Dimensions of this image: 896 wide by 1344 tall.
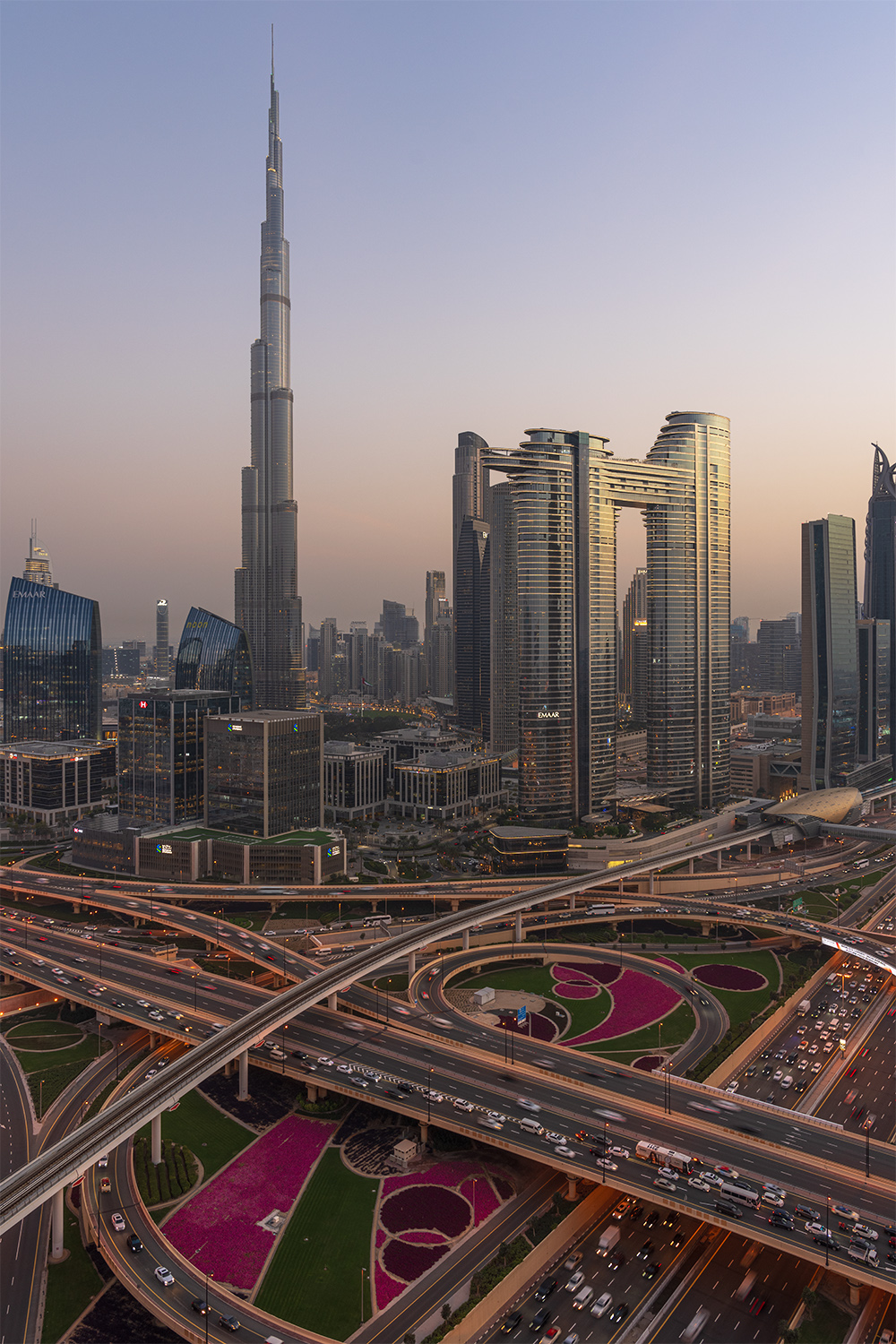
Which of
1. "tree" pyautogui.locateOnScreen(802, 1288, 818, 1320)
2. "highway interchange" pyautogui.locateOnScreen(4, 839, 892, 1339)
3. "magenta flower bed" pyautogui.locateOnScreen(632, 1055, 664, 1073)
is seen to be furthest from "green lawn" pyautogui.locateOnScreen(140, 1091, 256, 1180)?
"tree" pyautogui.locateOnScreen(802, 1288, 818, 1320)

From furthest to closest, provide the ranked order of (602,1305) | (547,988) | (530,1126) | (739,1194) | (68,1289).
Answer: (547,988), (530,1126), (739,1194), (68,1289), (602,1305)

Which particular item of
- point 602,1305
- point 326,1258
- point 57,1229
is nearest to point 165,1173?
point 57,1229

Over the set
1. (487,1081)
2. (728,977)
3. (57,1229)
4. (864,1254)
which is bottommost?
(57,1229)

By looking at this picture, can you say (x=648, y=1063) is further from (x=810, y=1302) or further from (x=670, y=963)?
(x=810, y=1302)

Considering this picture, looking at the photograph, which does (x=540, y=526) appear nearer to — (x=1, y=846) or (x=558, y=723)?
(x=558, y=723)

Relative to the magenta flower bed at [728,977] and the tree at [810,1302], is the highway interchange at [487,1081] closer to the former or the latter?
the tree at [810,1302]

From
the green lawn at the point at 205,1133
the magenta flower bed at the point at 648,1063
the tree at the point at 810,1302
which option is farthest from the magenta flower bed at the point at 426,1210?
the magenta flower bed at the point at 648,1063
